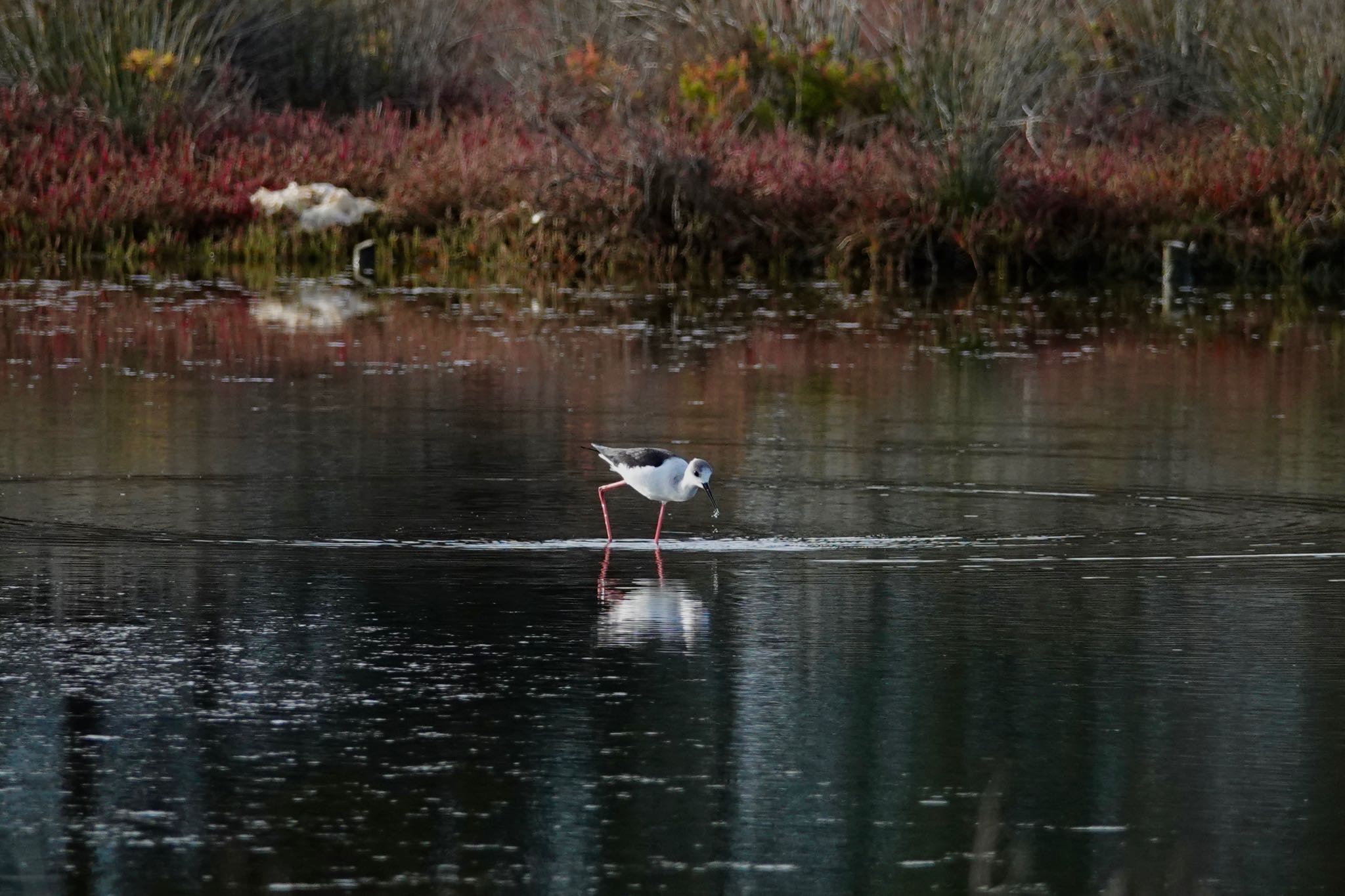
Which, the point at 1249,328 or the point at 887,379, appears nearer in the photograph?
the point at 887,379

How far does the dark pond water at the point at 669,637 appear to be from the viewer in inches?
224

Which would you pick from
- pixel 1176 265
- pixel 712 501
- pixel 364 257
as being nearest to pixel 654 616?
pixel 712 501

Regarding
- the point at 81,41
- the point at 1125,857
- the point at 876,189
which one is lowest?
the point at 1125,857

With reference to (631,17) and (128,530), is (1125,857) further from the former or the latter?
(631,17)

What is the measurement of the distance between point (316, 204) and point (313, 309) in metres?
6.72

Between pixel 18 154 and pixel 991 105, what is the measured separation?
1082 cm

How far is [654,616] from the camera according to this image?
327 inches

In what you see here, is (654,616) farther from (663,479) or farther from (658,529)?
(658,529)

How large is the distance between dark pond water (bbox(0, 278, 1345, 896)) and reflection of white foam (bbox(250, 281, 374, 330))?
141 inches

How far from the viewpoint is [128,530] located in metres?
9.90

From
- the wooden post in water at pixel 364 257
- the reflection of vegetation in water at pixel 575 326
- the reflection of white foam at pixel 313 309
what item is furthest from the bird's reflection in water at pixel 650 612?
the wooden post in water at pixel 364 257

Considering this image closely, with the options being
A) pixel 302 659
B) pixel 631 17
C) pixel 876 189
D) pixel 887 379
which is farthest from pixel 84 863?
pixel 631 17

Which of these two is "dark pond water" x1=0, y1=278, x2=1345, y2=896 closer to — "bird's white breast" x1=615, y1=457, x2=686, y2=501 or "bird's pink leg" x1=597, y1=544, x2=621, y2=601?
"bird's pink leg" x1=597, y1=544, x2=621, y2=601

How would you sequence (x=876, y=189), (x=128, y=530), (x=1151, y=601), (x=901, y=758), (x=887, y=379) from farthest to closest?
(x=876, y=189) → (x=887, y=379) → (x=128, y=530) → (x=1151, y=601) → (x=901, y=758)
